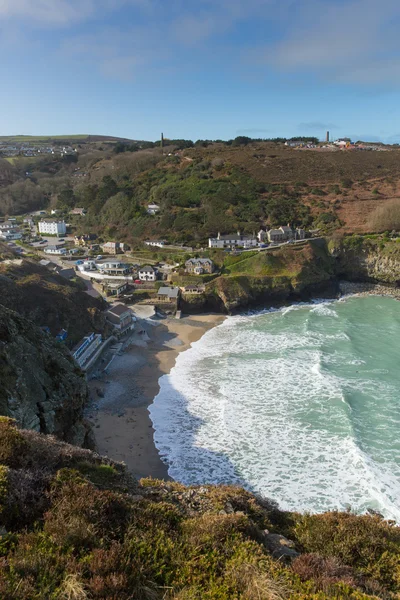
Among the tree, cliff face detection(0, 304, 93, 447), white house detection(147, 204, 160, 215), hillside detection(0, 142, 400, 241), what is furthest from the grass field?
cliff face detection(0, 304, 93, 447)

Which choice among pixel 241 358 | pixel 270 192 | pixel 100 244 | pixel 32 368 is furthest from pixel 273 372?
pixel 270 192

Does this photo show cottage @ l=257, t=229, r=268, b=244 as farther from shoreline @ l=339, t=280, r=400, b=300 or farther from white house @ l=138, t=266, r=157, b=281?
white house @ l=138, t=266, r=157, b=281

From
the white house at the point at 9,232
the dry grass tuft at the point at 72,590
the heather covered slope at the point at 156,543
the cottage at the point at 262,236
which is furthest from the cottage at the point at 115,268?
the dry grass tuft at the point at 72,590

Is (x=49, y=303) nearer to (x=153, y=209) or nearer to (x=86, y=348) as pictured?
(x=86, y=348)

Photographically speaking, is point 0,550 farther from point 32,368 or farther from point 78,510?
point 32,368

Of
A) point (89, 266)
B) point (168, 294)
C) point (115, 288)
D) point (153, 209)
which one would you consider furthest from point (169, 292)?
point (153, 209)
